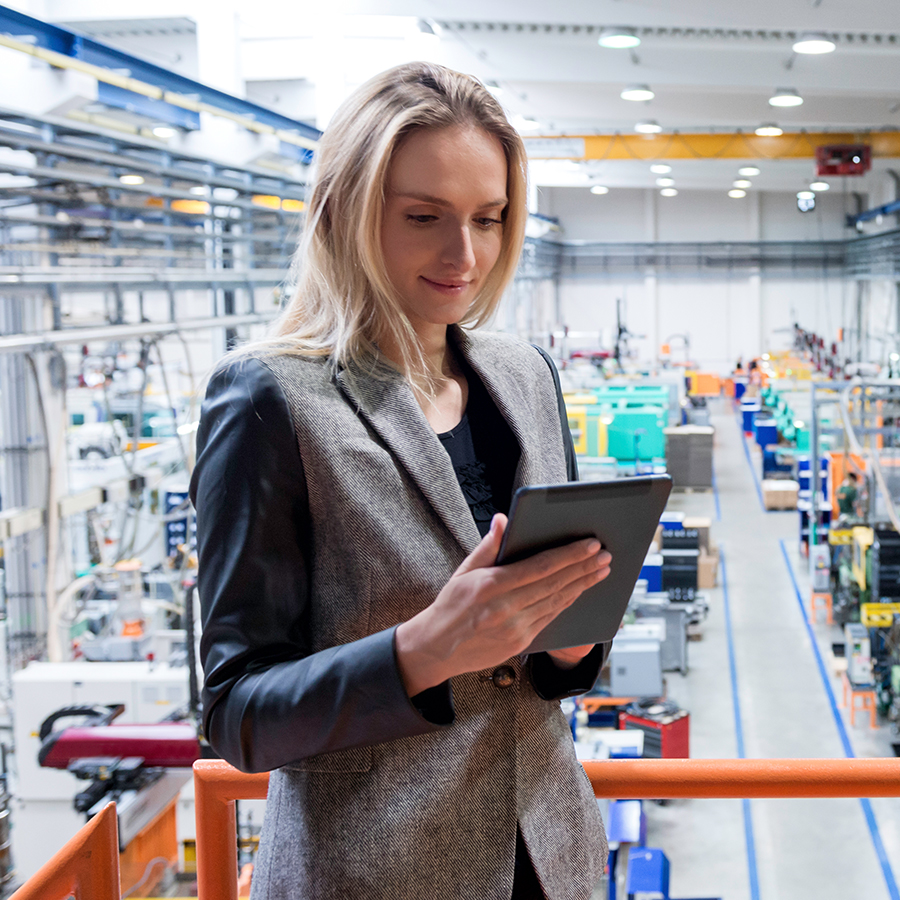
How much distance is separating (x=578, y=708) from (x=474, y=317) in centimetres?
698

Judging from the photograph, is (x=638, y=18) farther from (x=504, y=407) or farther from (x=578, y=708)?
(x=504, y=407)

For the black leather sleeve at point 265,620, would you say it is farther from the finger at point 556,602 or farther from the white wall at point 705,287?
the white wall at point 705,287

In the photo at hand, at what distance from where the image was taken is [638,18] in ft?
19.9

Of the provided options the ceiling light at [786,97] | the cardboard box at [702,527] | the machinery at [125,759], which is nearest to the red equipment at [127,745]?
the machinery at [125,759]

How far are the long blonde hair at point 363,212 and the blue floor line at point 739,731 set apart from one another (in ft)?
13.5

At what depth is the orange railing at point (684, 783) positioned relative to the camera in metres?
1.17

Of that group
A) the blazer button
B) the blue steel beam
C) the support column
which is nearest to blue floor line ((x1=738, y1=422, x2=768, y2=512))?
the blue steel beam

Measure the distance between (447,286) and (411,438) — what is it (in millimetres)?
154

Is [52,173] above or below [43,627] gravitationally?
above

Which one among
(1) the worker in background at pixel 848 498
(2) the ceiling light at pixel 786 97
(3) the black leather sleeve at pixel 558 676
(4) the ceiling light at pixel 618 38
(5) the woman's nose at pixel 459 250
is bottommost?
(1) the worker in background at pixel 848 498

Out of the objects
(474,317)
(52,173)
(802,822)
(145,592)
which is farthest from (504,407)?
(145,592)

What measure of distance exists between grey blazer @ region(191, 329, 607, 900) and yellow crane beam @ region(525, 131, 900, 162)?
1338cm

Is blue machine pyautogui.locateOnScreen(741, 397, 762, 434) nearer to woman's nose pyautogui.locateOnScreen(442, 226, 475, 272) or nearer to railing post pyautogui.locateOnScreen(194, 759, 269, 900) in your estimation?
railing post pyautogui.locateOnScreen(194, 759, 269, 900)

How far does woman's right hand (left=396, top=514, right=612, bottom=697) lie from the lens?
0.68 metres
